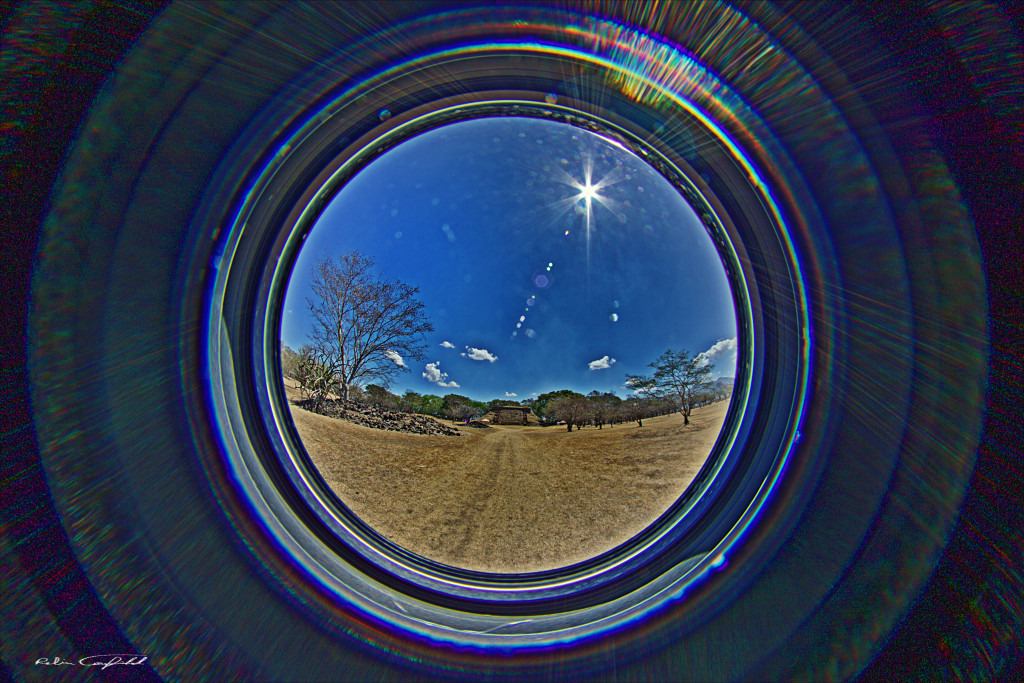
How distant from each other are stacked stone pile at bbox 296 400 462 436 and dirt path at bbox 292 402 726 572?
0.08 feet

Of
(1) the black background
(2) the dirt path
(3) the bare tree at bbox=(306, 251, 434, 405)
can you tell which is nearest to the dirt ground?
(2) the dirt path

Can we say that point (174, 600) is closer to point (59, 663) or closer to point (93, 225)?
point (59, 663)

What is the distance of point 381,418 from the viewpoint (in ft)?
3.60

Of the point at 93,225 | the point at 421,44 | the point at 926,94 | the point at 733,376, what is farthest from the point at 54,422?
the point at 926,94

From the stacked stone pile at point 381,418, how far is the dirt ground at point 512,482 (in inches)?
0.9

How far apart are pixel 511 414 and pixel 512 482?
0.23 m

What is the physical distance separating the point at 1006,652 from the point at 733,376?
2.62 feet

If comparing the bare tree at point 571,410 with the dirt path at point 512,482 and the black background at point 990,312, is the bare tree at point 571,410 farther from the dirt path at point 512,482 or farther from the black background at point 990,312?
the black background at point 990,312

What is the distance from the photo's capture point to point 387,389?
1.06m

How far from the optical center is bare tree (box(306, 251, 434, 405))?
103cm
